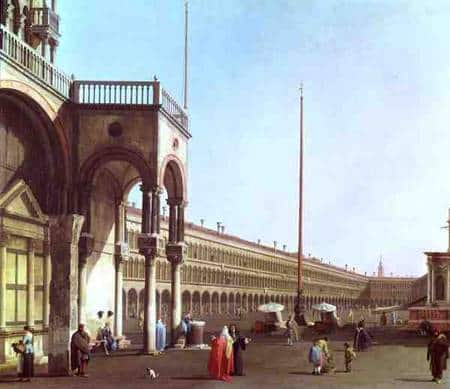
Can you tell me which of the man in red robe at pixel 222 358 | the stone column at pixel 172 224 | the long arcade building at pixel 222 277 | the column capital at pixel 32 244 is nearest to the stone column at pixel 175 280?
the stone column at pixel 172 224

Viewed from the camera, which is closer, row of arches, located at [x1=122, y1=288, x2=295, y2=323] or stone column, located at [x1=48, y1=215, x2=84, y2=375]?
stone column, located at [x1=48, y1=215, x2=84, y2=375]

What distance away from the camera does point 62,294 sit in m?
17.8

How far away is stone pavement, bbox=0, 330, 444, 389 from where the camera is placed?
56.6 feet

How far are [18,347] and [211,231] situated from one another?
209 feet

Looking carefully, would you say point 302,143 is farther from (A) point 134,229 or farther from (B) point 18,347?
(B) point 18,347

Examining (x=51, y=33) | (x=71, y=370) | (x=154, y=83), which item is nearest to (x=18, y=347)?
(x=71, y=370)

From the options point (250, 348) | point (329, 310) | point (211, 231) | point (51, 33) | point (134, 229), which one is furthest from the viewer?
point (211, 231)

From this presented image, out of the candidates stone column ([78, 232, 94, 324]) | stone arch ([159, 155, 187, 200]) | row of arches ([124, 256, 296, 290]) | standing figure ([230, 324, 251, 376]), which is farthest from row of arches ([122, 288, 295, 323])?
standing figure ([230, 324, 251, 376])

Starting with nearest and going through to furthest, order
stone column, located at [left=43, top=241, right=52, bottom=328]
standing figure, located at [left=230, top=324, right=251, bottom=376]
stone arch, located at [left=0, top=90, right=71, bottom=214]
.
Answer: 1. standing figure, located at [left=230, top=324, right=251, bottom=376]
2. stone arch, located at [left=0, top=90, right=71, bottom=214]
3. stone column, located at [left=43, top=241, right=52, bottom=328]

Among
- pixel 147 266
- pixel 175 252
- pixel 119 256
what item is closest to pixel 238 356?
pixel 147 266

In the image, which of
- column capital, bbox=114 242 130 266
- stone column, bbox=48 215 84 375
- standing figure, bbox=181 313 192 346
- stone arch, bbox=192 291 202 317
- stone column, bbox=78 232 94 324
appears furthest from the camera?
stone arch, bbox=192 291 202 317

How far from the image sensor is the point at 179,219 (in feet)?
90.3

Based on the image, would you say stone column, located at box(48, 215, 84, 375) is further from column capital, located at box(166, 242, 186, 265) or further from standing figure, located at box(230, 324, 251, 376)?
column capital, located at box(166, 242, 186, 265)

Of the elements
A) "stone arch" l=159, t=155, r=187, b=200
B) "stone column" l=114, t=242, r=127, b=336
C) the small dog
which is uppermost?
"stone arch" l=159, t=155, r=187, b=200
